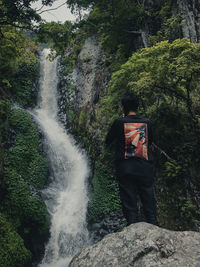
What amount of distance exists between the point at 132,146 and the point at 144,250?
4.16ft

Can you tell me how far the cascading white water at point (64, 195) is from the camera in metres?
6.51

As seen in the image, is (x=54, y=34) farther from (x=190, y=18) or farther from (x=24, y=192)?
(x=24, y=192)

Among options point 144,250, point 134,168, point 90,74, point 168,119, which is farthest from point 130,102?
point 90,74

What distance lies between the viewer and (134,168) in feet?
9.01

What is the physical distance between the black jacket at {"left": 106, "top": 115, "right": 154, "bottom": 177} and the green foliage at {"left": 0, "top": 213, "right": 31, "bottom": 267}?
439 cm

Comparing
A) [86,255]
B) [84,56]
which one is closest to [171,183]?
[86,255]

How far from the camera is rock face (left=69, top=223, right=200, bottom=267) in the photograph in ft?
6.27

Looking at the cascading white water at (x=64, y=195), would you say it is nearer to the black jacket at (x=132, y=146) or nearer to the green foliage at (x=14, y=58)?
the green foliage at (x=14, y=58)

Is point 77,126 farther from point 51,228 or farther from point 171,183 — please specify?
point 171,183

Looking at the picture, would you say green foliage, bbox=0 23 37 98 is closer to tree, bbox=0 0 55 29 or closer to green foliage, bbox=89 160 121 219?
tree, bbox=0 0 55 29

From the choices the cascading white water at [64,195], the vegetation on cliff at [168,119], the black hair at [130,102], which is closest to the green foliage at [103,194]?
the vegetation on cliff at [168,119]

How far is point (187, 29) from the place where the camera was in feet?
26.9

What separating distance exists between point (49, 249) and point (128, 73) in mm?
5983

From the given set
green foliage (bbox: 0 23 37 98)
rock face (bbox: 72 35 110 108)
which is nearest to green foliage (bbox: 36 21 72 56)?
green foliage (bbox: 0 23 37 98)
